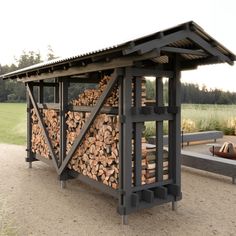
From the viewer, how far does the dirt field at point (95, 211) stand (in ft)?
14.9

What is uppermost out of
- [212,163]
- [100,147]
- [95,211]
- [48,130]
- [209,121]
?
[48,130]

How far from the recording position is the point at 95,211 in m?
5.20

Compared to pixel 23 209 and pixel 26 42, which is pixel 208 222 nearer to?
pixel 23 209

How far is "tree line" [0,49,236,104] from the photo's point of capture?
27055mm

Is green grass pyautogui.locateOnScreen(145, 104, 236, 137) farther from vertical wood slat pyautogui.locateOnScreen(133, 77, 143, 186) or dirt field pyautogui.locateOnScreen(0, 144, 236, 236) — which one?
vertical wood slat pyautogui.locateOnScreen(133, 77, 143, 186)

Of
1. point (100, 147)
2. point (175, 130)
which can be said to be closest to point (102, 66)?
point (100, 147)

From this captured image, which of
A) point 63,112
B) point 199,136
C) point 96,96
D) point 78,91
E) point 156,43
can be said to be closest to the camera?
point 156,43

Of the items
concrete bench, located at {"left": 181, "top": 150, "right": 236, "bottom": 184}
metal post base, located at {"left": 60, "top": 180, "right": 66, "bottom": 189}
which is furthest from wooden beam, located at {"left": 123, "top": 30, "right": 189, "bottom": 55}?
concrete bench, located at {"left": 181, "top": 150, "right": 236, "bottom": 184}

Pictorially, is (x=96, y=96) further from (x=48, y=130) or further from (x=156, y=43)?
(x=48, y=130)

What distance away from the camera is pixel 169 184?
5.30 m

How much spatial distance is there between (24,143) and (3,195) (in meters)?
6.50

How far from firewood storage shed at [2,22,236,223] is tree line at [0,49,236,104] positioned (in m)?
1.79

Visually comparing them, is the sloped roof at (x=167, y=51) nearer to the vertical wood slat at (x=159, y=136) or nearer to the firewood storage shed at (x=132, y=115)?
the firewood storage shed at (x=132, y=115)

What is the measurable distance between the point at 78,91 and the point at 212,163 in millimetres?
32120
